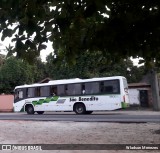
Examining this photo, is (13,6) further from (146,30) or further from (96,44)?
(146,30)

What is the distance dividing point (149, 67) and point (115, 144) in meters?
2.80

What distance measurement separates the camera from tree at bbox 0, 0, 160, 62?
203 inches

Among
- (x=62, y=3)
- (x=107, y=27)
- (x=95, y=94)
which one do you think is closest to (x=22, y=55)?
(x=62, y=3)

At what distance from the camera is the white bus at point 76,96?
24.4m

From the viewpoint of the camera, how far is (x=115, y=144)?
937 centimetres

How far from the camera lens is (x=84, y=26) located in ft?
18.9

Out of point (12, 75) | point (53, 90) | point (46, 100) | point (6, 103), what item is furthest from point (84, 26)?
point (12, 75)

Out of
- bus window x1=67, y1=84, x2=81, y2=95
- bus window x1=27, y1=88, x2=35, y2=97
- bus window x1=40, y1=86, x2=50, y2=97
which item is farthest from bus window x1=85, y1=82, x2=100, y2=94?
bus window x1=27, y1=88, x2=35, y2=97

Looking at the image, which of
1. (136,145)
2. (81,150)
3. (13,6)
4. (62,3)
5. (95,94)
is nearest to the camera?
(13,6)

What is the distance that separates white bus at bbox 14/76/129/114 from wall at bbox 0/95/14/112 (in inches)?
377

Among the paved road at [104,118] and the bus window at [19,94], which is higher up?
the bus window at [19,94]

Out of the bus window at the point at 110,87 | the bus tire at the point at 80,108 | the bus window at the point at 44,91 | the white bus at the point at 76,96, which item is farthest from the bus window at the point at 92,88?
the bus window at the point at 44,91

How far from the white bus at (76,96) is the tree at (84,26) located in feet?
57.8

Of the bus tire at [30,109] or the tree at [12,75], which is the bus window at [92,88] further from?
the tree at [12,75]
